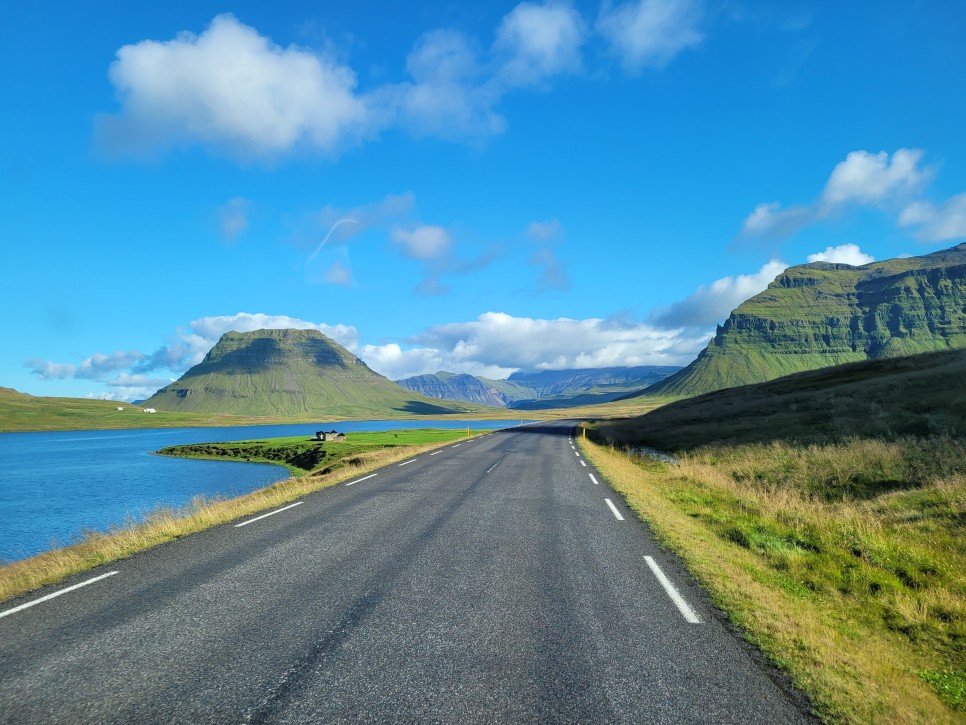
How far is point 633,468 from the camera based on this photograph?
2505 cm

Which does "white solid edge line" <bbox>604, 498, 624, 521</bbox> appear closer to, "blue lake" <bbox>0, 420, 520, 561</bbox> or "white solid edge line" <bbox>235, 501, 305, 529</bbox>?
"white solid edge line" <bbox>235, 501, 305, 529</bbox>

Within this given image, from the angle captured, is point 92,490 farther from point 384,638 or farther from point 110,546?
point 384,638

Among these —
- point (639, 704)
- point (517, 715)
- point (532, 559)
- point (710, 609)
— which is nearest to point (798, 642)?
point (710, 609)

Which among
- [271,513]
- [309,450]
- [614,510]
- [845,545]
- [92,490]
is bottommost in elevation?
[92,490]

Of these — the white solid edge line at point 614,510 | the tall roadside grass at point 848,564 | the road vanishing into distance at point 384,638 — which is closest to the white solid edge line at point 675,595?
the road vanishing into distance at point 384,638

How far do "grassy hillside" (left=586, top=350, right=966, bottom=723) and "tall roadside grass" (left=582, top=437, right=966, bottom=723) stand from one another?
3cm

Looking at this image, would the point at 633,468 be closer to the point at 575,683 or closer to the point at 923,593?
the point at 923,593

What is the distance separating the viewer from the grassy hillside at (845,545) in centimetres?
501

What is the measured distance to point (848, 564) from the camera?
356 inches

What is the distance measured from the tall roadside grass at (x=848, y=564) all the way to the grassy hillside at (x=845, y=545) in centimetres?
3

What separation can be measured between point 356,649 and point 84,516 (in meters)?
30.6

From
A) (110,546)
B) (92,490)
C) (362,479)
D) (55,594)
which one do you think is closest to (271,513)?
(110,546)

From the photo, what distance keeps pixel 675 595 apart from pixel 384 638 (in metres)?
3.77

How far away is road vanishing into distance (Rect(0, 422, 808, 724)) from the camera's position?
13.9 feet
